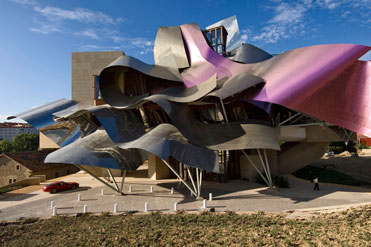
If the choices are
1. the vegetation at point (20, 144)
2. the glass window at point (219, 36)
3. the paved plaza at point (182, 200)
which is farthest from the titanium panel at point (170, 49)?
the vegetation at point (20, 144)

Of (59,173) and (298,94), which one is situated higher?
(298,94)

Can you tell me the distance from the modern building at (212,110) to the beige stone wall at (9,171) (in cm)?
897

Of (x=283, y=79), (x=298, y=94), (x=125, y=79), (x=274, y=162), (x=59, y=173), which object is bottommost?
(x=59, y=173)

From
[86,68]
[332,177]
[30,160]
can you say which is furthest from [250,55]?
[30,160]

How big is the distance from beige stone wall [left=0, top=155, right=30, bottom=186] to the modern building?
8970mm

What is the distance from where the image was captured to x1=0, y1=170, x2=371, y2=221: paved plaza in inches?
580

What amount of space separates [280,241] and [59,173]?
4197 centimetres

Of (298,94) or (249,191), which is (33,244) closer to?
(249,191)

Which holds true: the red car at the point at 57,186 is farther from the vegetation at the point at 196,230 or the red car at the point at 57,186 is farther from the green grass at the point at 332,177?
the green grass at the point at 332,177

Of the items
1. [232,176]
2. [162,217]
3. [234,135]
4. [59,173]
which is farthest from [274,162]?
[59,173]

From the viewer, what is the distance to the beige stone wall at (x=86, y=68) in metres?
48.1

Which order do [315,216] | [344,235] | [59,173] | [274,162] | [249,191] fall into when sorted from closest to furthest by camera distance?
[344,235] → [315,216] → [249,191] → [274,162] → [59,173]

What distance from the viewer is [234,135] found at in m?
18.8

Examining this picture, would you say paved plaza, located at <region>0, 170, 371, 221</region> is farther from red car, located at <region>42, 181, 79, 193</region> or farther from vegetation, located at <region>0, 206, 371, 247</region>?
vegetation, located at <region>0, 206, 371, 247</region>
